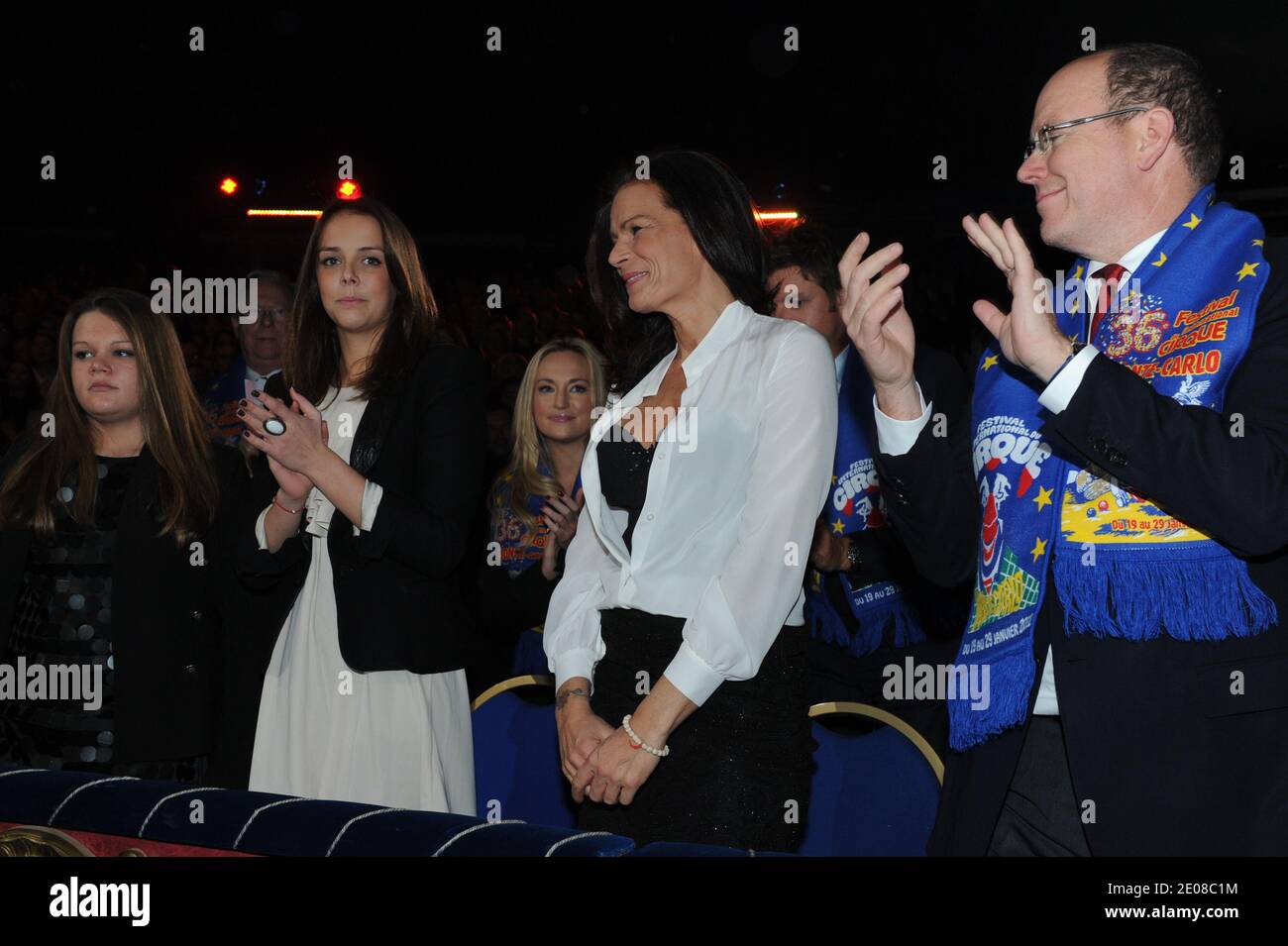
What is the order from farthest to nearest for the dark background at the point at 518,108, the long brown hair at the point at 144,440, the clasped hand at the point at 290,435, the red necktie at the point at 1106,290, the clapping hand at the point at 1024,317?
the dark background at the point at 518,108 < the long brown hair at the point at 144,440 < the clasped hand at the point at 290,435 < the red necktie at the point at 1106,290 < the clapping hand at the point at 1024,317

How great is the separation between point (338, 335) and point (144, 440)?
0.51m

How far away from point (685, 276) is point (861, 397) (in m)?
0.83

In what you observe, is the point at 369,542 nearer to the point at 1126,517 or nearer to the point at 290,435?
the point at 290,435

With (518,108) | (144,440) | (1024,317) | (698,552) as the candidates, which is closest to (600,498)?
(698,552)

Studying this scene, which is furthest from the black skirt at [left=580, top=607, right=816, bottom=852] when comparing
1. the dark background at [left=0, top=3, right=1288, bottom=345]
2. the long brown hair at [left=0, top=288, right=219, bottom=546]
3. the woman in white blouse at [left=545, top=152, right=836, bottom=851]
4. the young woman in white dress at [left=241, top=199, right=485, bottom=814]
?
the dark background at [left=0, top=3, right=1288, bottom=345]

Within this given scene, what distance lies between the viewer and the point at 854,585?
330 cm

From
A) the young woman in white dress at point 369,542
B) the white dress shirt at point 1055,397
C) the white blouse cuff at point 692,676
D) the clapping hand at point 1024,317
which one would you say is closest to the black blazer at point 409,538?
the young woman in white dress at point 369,542

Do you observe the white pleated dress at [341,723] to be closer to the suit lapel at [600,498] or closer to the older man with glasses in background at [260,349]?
the suit lapel at [600,498]

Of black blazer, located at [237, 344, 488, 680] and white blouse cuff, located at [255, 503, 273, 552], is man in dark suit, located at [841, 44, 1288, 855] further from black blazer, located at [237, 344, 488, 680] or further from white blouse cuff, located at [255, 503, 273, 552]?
white blouse cuff, located at [255, 503, 273, 552]

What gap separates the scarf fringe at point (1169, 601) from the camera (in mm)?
1527

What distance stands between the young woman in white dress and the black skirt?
481 millimetres

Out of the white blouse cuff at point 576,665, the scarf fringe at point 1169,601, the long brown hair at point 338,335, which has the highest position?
the long brown hair at point 338,335

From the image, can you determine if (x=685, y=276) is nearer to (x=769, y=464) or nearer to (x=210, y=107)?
(x=769, y=464)

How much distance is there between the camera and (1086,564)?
1.64 m
